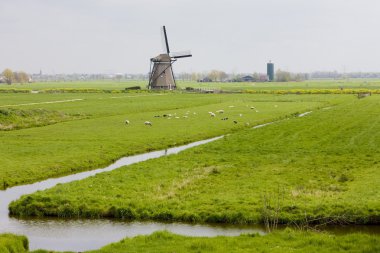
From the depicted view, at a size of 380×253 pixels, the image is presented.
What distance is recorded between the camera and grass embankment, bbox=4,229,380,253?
14.1 metres

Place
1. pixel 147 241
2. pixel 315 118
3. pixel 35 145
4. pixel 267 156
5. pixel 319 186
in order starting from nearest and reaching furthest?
pixel 147 241
pixel 319 186
pixel 267 156
pixel 35 145
pixel 315 118

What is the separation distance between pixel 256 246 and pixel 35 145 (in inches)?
920

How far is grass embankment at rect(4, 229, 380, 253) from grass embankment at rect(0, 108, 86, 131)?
3172cm

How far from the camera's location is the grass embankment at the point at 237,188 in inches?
728

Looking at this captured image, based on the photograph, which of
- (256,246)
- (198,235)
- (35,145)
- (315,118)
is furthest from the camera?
(315,118)

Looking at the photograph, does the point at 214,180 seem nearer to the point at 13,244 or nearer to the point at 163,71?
the point at 13,244

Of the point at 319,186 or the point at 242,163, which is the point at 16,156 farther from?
the point at 319,186

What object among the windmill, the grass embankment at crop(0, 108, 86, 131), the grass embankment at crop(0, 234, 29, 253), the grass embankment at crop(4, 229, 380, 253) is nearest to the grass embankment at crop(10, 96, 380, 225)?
the grass embankment at crop(4, 229, 380, 253)

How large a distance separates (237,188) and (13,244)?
9.89m

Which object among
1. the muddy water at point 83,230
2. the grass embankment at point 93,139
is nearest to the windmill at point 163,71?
the grass embankment at point 93,139

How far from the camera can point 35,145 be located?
1363 inches

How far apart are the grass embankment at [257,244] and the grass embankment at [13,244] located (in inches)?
23.4

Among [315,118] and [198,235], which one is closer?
[198,235]

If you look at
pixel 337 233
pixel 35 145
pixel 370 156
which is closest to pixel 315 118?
pixel 370 156
